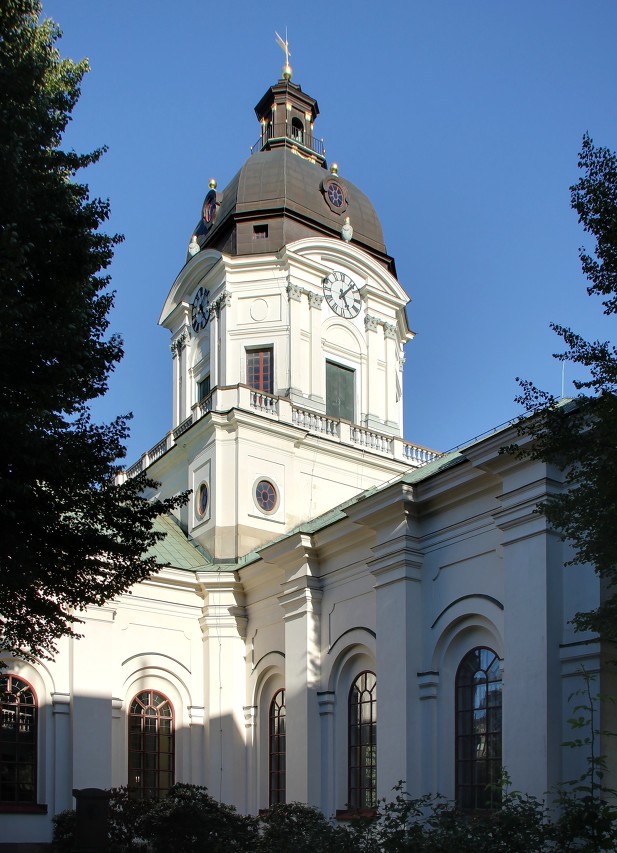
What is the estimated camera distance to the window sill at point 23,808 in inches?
910

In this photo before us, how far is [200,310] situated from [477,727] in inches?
705

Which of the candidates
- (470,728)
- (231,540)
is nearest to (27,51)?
(470,728)

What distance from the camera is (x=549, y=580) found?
1756 cm

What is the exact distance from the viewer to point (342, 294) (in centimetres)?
3303

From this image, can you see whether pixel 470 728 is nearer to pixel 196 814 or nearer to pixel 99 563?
pixel 196 814

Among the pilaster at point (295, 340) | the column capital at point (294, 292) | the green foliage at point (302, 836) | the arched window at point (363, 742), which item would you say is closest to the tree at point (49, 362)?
the green foliage at point (302, 836)

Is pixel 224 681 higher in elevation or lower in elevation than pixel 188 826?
higher

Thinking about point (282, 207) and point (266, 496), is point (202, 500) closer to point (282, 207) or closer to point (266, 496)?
point (266, 496)

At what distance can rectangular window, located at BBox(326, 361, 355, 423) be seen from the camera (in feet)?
105

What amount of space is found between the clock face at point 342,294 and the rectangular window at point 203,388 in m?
4.47

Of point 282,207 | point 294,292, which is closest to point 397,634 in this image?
point 294,292

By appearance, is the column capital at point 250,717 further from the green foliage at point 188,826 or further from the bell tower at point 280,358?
the green foliage at point 188,826

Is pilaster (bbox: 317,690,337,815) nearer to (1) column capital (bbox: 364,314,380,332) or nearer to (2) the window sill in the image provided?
(2) the window sill

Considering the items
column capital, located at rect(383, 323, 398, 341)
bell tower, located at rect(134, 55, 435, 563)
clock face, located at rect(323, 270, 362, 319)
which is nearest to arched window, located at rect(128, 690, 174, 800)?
bell tower, located at rect(134, 55, 435, 563)
